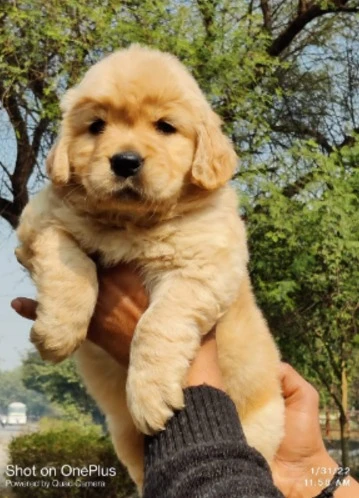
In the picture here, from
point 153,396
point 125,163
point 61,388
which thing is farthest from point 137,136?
point 61,388

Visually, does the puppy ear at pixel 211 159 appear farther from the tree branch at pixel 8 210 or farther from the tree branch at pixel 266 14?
the tree branch at pixel 266 14

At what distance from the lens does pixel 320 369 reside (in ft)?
33.7

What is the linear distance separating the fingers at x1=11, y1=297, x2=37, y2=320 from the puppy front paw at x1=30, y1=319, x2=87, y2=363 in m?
0.18

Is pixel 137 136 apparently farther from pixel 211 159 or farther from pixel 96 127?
pixel 211 159

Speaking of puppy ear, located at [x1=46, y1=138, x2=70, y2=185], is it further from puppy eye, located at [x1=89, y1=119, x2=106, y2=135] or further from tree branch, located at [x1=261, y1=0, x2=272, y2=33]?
tree branch, located at [x1=261, y1=0, x2=272, y2=33]

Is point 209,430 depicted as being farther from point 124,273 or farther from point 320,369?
point 320,369

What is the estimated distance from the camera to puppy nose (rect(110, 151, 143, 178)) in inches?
102

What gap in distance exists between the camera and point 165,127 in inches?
111

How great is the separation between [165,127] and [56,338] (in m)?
0.81

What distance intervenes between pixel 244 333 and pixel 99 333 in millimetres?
544

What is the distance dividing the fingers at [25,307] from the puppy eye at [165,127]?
73cm

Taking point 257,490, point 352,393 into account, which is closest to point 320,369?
point 352,393

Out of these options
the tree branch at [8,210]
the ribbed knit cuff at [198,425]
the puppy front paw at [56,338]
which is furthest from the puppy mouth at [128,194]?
the tree branch at [8,210]

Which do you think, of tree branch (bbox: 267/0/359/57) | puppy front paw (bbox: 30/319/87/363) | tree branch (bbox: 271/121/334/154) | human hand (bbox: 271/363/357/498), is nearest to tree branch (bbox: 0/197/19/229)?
tree branch (bbox: 271/121/334/154)
